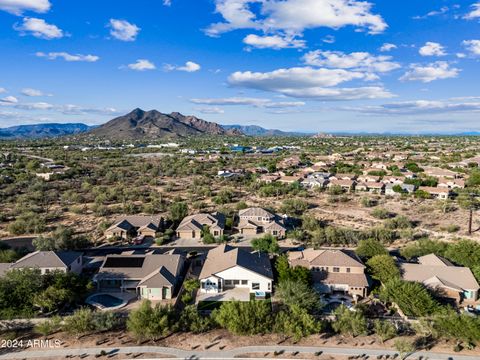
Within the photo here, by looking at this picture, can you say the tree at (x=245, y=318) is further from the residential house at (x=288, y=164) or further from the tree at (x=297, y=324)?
the residential house at (x=288, y=164)

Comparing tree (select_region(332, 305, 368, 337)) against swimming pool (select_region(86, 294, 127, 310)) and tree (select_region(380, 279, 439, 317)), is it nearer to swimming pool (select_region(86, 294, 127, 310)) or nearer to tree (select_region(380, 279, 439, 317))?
tree (select_region(380, 279, 439, 317))

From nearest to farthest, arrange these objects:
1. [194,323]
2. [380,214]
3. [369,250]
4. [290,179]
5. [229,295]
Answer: [194,323] < [229,295] < [369,250] < [380,214] < [290,179]

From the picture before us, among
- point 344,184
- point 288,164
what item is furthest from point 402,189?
point 288,164

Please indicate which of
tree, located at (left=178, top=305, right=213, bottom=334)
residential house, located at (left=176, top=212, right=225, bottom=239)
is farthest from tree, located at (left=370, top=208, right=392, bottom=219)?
Answer: tree, located at (left=178, top=305, right=213, bottom=334)

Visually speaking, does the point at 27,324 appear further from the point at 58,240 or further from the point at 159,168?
the point at 159,168

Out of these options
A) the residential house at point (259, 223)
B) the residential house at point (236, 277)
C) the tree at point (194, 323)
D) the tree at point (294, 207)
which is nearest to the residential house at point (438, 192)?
the tree at point (294, 207)

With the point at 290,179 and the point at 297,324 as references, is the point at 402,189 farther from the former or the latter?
the point at 297,324
